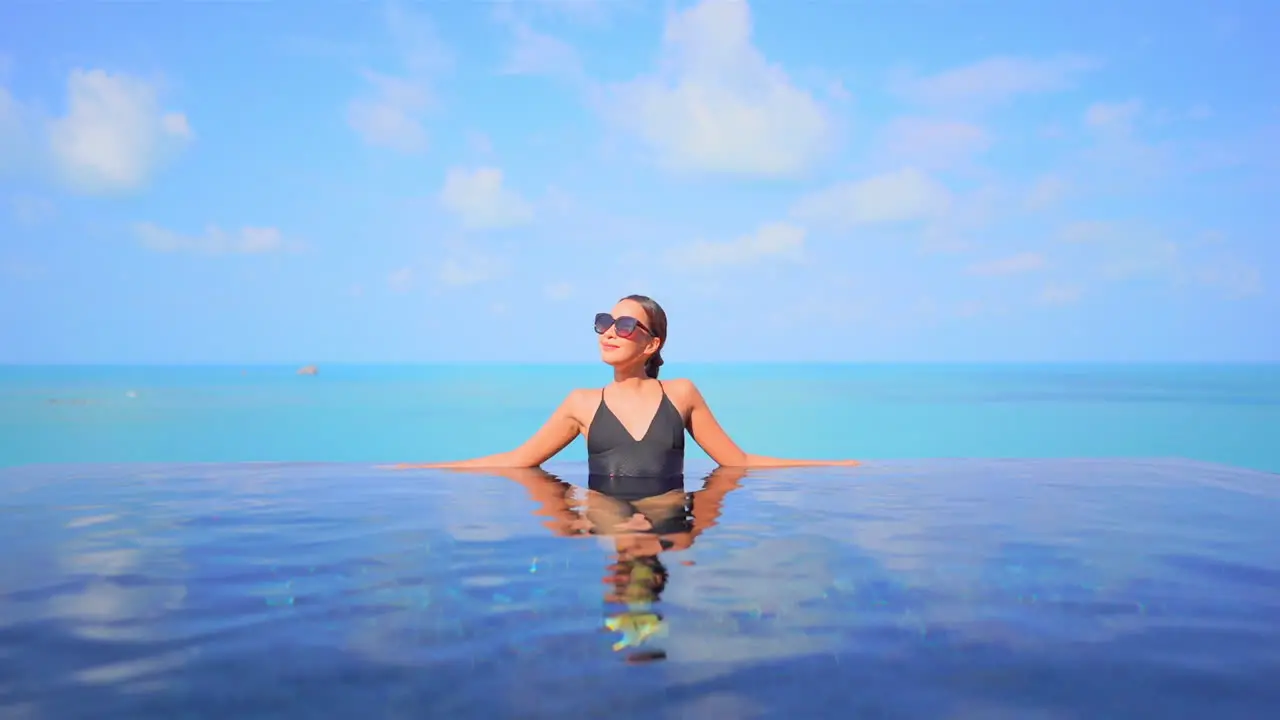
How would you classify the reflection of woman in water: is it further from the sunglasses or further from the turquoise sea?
the sunglasses

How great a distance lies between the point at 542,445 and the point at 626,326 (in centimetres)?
183

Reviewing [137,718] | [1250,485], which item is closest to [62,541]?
[137,718]

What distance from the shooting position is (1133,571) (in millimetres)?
5254

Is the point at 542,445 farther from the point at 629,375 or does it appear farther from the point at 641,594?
the point at 641,594

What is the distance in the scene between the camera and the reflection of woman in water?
4.00 m

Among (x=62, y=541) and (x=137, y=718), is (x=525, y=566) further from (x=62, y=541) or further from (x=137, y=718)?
(x=62, y=541)

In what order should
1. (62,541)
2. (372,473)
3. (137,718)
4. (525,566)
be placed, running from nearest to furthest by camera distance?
(137,718) < (525,566) < (62,541) < (372,473)

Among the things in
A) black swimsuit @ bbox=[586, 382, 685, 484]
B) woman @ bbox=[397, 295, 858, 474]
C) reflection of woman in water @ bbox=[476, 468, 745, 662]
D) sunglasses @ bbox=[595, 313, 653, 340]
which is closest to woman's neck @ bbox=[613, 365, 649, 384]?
woman @ bbox=[397, 295, 858, 474]

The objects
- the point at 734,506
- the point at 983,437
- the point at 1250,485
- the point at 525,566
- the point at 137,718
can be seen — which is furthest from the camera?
the point at 983,437

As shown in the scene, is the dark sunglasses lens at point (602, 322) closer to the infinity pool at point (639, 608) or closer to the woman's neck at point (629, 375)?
the woman's neck at point (629, 375)

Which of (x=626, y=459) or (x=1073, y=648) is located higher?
(x=626, y=459)

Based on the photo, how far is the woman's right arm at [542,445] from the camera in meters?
8.05

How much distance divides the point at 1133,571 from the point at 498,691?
394 cm

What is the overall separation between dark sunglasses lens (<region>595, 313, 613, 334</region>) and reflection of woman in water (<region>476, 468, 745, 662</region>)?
138cm
